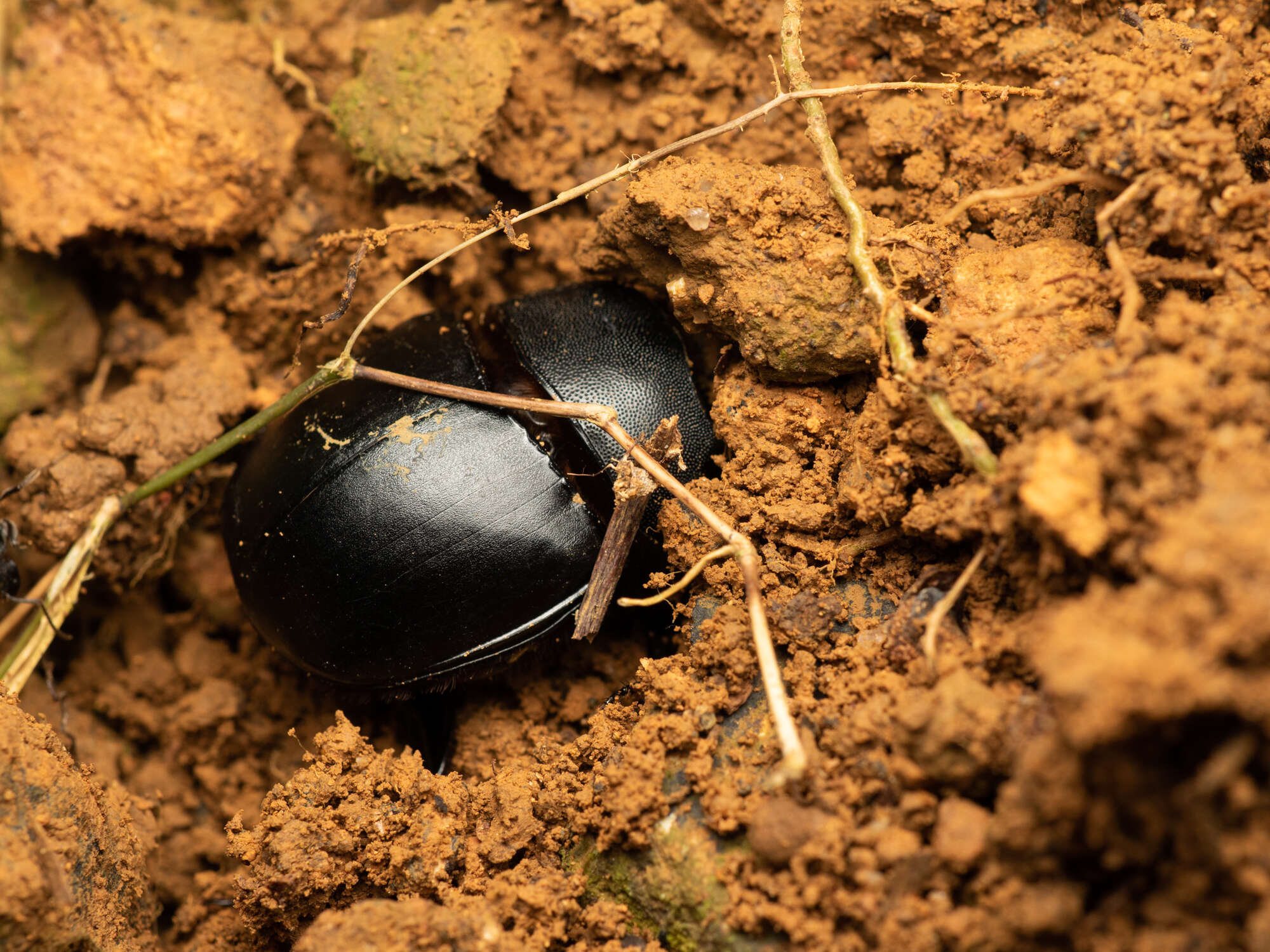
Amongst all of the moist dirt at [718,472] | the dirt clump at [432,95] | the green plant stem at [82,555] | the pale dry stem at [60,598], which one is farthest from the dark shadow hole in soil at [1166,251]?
the pale dry stem at [60,598]

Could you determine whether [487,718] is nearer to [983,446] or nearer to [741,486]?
[741,486]

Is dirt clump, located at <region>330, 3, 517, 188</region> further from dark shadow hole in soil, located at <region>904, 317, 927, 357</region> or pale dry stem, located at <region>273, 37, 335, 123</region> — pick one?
dark shadow hole in soil, located at <region>904, 317, 927, 357</region>

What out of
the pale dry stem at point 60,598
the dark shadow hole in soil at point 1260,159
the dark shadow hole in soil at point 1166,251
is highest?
the dark shadow hole in soil at point 1260,159

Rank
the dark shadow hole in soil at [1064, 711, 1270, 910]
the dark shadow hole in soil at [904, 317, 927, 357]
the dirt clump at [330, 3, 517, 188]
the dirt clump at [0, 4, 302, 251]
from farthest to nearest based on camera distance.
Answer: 1. the dirt clump at [0, 4, 302, 251]
2. the dirt clump at [330, 3, 517, 188]
3. the dark shadow hole in soil at [904, 317, 927, 357]
4. the dark shadow hole in soil at [1064, 711, 1270, 910]

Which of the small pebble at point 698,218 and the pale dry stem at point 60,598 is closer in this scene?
the small pebble at point 698,218

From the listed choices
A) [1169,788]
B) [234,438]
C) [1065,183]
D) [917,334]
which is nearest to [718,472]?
[917,334]

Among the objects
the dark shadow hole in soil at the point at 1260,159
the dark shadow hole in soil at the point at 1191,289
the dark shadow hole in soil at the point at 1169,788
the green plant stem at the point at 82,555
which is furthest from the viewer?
the green plant stem at the point at 82,555

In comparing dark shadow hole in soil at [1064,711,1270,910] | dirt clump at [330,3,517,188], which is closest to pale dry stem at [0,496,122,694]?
dirt clump at [330,3,517,188]

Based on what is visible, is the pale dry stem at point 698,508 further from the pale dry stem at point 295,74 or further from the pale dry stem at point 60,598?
the pale dry stem at point 295,74
